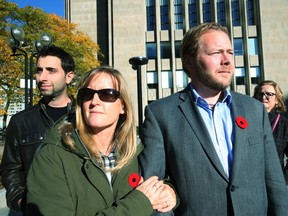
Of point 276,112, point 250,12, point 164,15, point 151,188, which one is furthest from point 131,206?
point 250,12

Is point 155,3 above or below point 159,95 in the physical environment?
above

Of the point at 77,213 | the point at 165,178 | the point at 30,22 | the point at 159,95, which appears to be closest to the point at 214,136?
the point at 165,178

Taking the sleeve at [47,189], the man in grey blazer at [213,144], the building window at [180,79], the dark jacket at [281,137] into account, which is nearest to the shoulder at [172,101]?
the man in grey blazer at [213,144]

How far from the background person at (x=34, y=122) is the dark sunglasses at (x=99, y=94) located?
0.85 m

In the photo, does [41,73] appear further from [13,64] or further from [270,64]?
[270,64]

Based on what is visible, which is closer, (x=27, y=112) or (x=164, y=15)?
(x=27, y=112)

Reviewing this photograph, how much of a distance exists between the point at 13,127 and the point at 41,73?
2.07ft

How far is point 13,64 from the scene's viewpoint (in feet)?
65.0

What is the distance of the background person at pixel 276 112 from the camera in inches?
154

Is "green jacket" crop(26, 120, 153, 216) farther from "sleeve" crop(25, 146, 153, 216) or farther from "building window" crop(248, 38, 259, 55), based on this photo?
"building window" crop(248, 38, 259, 55)

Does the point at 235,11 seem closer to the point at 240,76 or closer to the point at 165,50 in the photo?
the point at 240,76

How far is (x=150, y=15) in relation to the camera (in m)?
34.4

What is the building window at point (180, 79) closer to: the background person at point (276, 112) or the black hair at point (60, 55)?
the background person at point (276, 112)

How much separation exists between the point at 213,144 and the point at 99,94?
874mm
